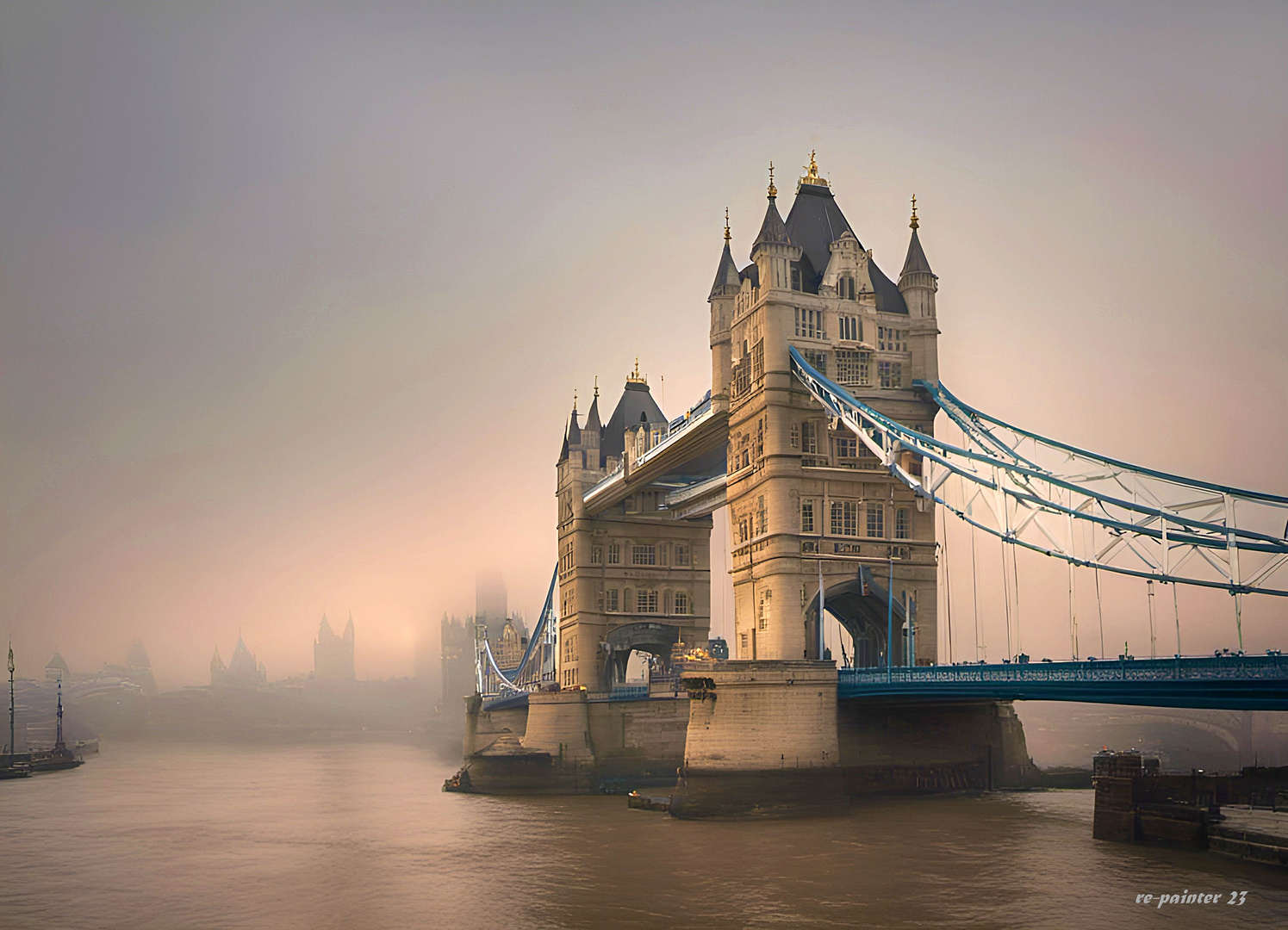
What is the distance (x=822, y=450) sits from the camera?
59969 mm

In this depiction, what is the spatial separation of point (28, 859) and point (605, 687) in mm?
43182

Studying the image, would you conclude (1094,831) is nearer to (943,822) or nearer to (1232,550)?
(943,822)

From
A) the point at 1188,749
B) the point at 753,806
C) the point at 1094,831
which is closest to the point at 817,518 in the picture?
the point at 753,806

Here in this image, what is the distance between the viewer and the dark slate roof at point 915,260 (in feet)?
206

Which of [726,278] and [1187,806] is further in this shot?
[726,278]

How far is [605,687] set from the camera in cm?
8662

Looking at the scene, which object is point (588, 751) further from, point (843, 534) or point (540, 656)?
→ point (540, 656)

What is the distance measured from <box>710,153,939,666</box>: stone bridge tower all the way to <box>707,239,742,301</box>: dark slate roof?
576 cm

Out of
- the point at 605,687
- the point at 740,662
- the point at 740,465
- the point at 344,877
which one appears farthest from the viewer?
the point at 605,687

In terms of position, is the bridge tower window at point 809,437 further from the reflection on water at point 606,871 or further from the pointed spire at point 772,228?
the reflection on water at point 606,871

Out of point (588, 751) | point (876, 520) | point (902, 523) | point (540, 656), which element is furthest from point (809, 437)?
point (540, 656)

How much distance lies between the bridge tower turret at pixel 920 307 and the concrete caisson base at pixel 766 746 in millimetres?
Answer: 16972

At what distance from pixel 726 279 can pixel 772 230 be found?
31.6 feet

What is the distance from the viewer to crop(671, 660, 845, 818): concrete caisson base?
2031 inches
